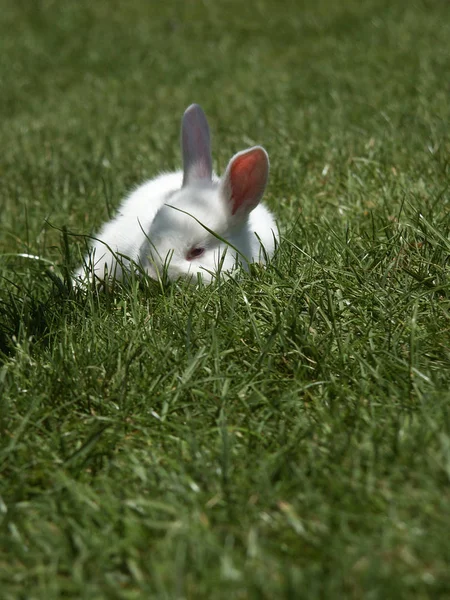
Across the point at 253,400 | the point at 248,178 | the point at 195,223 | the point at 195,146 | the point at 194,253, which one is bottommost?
the point at 253,400

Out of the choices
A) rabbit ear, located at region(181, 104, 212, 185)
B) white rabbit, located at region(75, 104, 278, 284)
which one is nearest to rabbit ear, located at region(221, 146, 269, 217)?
white rabbit, located at region(75, 104, 278, 284)

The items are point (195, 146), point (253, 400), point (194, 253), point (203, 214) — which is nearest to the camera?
point (253, 400)

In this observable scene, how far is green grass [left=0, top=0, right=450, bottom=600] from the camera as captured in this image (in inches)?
71.1

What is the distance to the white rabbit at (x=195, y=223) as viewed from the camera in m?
3.43

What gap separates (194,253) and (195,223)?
0.44 feet

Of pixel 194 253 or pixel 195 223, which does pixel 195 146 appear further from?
pixel 194 253

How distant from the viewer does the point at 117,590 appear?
176 cm

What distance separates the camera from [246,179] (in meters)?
3.64

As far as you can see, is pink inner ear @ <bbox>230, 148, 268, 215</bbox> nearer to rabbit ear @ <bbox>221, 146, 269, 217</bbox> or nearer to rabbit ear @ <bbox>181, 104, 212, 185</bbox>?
rabbit ear @ <bbox>221, 146, 269, 217</bbox>

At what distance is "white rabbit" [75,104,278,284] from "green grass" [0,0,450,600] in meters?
0.18

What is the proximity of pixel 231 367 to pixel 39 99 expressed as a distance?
6533 mm

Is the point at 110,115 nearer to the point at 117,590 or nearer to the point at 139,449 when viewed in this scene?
the point at 139,449

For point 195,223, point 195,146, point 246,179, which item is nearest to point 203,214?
point 195,223

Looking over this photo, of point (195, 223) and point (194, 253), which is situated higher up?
point (195, 223)
